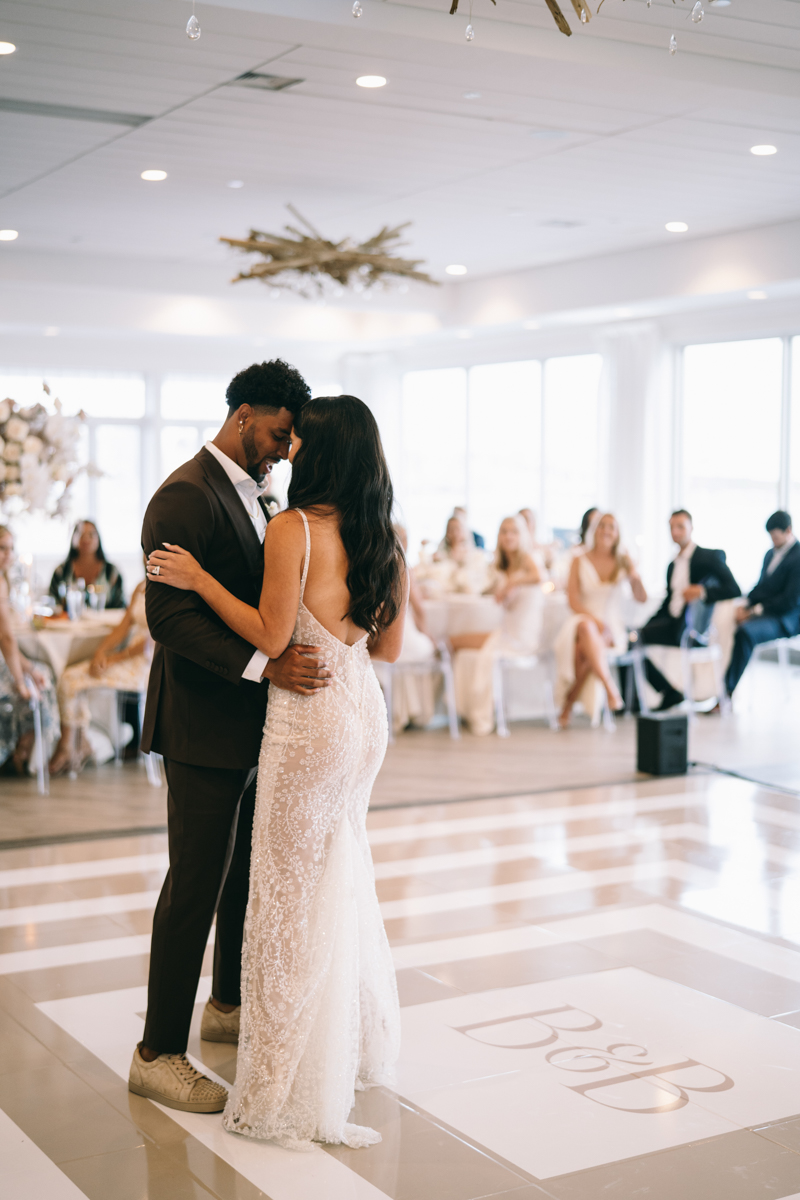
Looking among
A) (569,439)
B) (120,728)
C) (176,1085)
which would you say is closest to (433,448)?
(569,439)

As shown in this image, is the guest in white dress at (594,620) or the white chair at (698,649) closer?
the guest in white dress at (594,620)

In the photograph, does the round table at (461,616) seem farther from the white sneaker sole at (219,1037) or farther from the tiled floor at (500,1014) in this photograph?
the white sneaker sole at (219,1037)

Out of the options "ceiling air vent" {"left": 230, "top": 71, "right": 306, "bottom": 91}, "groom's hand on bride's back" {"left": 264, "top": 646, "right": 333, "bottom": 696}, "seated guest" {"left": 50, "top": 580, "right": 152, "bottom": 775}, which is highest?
"ceiling air vent" {"left": 230, "top": 71, "right": 306, "bottom": 91}

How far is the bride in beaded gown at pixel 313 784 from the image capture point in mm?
2715

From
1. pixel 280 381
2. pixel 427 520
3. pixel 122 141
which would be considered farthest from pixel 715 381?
pixel 280 381

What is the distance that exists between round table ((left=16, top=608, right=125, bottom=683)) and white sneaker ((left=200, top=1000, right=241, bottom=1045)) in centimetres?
369

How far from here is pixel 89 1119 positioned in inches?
112

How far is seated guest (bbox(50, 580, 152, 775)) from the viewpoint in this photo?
6559 millimetres

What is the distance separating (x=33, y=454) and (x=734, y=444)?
312 inches

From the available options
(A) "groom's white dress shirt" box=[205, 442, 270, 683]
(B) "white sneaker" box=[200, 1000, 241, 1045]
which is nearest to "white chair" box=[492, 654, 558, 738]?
(B) "white sneaker" box=[200, 1000, 241, 1045]

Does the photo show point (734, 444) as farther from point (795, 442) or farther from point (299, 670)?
point (299, 670)

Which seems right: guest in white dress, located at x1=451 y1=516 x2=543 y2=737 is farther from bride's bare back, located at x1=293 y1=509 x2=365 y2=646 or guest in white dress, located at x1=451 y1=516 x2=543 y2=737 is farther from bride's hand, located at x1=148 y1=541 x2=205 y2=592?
bride's hand, located at x1=148 y1=541 x2=205 y2=592

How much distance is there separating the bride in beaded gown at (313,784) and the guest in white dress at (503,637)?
5.32 meters

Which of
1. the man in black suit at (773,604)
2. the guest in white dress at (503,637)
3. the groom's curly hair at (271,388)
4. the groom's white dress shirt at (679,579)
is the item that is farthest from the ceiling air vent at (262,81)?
the man in black suit at (773,604)
